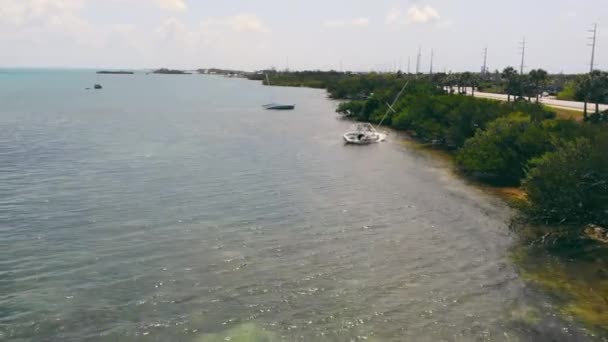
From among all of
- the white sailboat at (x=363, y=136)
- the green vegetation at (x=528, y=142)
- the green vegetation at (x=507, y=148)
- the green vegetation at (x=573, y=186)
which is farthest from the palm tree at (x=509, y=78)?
the green vegetation at (x=573, y=186)

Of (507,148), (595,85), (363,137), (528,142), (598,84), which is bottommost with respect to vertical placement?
(363,137)

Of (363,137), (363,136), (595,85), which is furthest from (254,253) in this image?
(595,85)

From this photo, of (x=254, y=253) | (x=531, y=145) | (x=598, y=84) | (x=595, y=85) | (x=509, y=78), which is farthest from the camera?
(x=509, y=78)

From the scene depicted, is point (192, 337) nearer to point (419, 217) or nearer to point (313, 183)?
point (419, 217)

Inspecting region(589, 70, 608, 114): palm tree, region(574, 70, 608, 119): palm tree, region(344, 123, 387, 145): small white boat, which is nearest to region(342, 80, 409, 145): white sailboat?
region(344, 123, 387, 145): small white boat

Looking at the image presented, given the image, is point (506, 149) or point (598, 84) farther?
point (598, 84)

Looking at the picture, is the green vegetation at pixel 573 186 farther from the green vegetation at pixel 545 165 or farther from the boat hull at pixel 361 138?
the boat hull at pixel 361 138

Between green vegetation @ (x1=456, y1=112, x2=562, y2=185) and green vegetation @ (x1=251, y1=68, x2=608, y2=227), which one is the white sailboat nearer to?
green vegetation @ (x1=251, y1=68, x2=608, y2=227)

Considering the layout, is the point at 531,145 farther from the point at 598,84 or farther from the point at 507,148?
the point at 598,84
